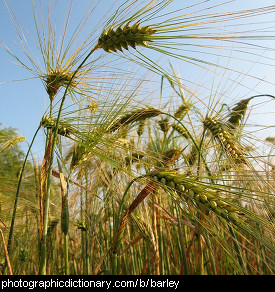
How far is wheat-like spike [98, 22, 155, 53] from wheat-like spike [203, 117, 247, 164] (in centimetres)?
70

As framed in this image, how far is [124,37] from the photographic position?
117 cm

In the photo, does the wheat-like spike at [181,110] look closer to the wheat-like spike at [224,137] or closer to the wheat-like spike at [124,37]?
the wheat-like spike at [224,137]

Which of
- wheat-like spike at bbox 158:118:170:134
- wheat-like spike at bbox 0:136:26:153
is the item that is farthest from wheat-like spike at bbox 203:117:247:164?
wheat-like spike at bbox 0:136:26:153

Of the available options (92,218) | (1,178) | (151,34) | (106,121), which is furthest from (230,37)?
(1,178)

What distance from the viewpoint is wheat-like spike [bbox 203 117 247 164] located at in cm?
145

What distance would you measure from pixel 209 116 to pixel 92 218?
37.6 inches

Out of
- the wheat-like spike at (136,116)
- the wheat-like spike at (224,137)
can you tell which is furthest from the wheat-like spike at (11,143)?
the wheat-like spike at (224,137)

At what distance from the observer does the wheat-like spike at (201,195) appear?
942 mm

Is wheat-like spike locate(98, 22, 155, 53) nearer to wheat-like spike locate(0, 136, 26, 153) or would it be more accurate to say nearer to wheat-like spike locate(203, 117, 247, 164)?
wheat-like spike locate(203, 117, 247, 164)
